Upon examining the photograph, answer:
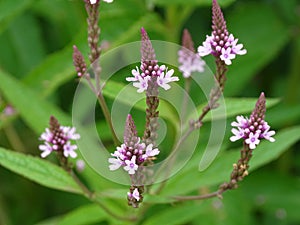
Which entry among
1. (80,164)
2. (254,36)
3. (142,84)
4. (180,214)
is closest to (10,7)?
(80,164)

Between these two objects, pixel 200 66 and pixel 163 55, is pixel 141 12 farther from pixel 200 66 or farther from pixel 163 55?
pixel 200 66

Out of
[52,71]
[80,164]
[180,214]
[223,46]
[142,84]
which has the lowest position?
[180,214]

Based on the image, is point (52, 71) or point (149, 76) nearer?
point (149, 76)

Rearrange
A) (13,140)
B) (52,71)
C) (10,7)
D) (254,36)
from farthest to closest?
(254,36), (13,140), (52,71), (10,7)

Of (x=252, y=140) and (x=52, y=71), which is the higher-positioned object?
(x=52, y=71)

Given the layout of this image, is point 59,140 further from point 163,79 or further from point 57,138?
point 163,79

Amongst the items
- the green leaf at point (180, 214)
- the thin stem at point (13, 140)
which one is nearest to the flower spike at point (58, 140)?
the green leaf at point (180, 214)

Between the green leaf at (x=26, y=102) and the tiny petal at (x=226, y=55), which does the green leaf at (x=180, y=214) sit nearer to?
the green leaf at (x=26, y=102)

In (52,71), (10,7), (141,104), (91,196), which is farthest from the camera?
(52,71)
